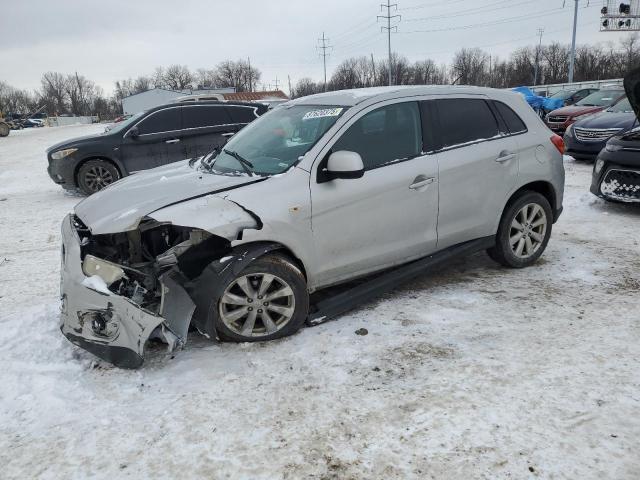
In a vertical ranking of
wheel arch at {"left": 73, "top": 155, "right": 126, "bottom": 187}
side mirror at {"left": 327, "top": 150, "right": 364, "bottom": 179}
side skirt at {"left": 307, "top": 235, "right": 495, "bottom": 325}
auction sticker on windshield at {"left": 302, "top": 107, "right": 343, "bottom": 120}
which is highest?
auction sticker on windshield at {"left": 302, "top": 107, "right": 343, "bottom": 120}

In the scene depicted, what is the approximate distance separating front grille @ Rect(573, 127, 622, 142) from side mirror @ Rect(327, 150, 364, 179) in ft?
28.7

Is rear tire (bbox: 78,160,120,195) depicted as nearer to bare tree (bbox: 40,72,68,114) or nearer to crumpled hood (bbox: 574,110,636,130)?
crumpled hood (bbox: 574,110,636,130)

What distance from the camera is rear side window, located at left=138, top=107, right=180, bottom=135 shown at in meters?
9.62

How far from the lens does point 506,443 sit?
2496mm

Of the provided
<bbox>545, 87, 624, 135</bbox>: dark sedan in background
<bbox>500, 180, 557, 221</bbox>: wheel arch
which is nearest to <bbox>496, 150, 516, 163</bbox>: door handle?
<bbox>500, 180, 557, 221</bbox>: wheel arch

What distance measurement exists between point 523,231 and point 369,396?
106 inches

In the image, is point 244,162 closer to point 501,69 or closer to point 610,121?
point 610,121

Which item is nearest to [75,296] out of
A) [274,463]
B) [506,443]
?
[274,463]

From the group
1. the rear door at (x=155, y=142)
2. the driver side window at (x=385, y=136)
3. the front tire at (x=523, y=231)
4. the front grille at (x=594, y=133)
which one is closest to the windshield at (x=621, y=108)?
the front grille at (x=594, y=133)

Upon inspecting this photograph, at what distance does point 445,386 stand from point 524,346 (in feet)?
2.60

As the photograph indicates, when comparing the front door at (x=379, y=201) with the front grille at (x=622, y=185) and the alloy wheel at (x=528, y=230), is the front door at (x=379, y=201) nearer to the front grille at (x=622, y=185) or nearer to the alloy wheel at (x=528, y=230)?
the alloy wheel at (x=528, y=230)

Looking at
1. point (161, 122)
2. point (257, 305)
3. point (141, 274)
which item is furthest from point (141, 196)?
point (161, 122)

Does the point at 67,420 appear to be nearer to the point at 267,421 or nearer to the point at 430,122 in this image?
the point at 267,421

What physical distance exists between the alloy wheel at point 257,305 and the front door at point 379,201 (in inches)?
14.3
